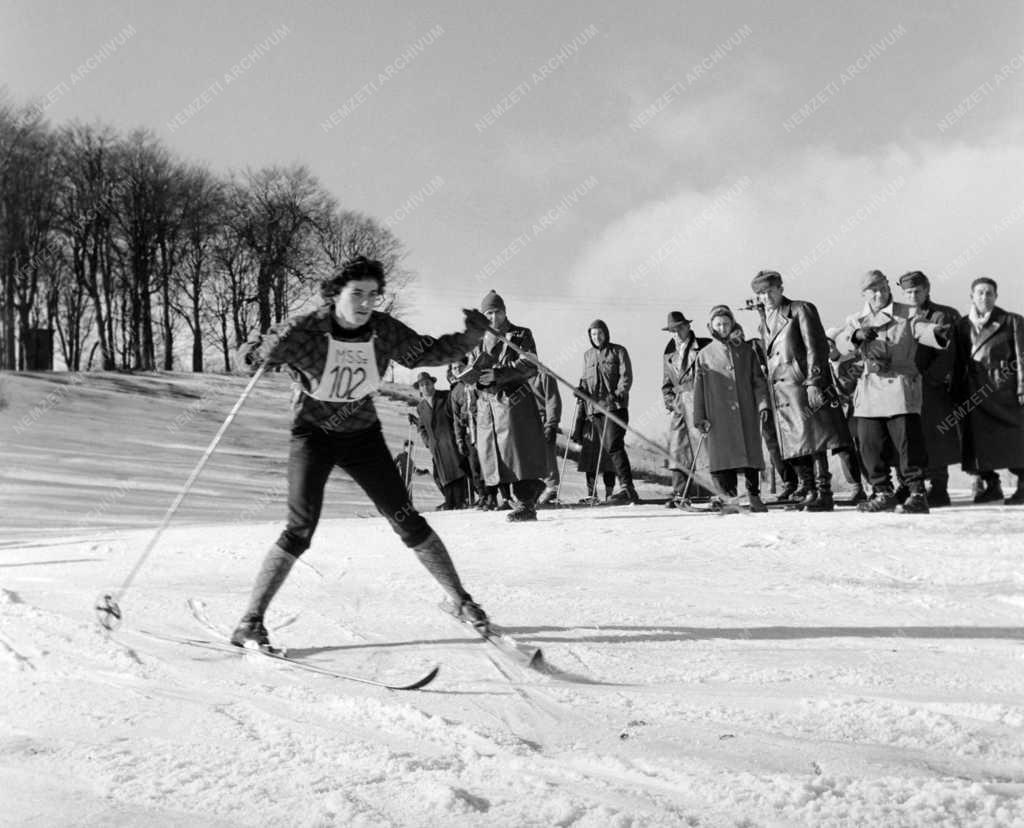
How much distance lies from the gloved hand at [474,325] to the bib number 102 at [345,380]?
2.08 feet

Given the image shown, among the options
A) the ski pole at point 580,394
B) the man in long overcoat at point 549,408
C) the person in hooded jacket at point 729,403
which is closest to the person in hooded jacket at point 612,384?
the man in long overcoat at point 549,408

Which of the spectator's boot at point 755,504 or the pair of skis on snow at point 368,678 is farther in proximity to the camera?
the spectator's boot at point 755,504

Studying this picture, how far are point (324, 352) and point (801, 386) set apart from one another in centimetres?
550

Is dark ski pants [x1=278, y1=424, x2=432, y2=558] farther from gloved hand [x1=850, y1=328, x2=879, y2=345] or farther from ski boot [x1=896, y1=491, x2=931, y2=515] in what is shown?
gloved hand [x1=850, y1=328, x2=879, y2=345]

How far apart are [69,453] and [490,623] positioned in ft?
50.6

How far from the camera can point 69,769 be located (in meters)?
2.94

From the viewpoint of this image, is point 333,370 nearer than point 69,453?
Yes

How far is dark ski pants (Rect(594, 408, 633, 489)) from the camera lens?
1143 centimetres

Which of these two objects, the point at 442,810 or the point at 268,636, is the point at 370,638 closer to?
the point at 268,636

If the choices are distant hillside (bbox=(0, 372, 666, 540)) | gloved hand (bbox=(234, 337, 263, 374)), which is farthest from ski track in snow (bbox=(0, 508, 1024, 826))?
distant hillside (bbox=(0, 372, 666, 540))

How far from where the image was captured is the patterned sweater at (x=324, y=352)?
15.1ft

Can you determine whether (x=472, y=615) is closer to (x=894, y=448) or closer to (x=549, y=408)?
(x=894, y=448)

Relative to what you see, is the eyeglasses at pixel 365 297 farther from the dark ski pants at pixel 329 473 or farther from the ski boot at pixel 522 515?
the ski boot at pixel 522 515

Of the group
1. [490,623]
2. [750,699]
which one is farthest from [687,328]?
[750,699]
